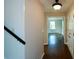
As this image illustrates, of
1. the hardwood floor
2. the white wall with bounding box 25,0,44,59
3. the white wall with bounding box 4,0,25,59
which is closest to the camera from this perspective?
the white wall with bounding box 4,0,25,59

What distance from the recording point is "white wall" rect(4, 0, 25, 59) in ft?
7.96

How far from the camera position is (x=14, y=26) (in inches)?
97.8

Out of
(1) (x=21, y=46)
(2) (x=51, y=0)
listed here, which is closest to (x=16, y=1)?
(1) (x=21, y=46)

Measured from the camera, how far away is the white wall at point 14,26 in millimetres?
2426

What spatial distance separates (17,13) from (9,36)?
47 centimetres

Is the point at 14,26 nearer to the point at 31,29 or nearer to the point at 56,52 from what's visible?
the point at 31,29

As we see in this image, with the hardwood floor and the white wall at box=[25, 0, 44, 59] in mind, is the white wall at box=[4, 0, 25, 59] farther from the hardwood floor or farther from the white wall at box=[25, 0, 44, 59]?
the hardwood floor

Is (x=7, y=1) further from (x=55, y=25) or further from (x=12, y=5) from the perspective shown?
(x=55, y=25)

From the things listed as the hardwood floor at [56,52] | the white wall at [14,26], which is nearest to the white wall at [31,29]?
the white wall at [14,26]

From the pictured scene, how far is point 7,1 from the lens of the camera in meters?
2.49

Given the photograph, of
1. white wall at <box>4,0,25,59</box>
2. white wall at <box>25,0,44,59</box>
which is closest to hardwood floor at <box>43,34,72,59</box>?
white wall at <box>25,0,44,59</box>

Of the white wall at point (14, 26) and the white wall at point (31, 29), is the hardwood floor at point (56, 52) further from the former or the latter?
the white wall at point (14, 26)

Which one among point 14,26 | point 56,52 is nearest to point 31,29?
point 14,26
